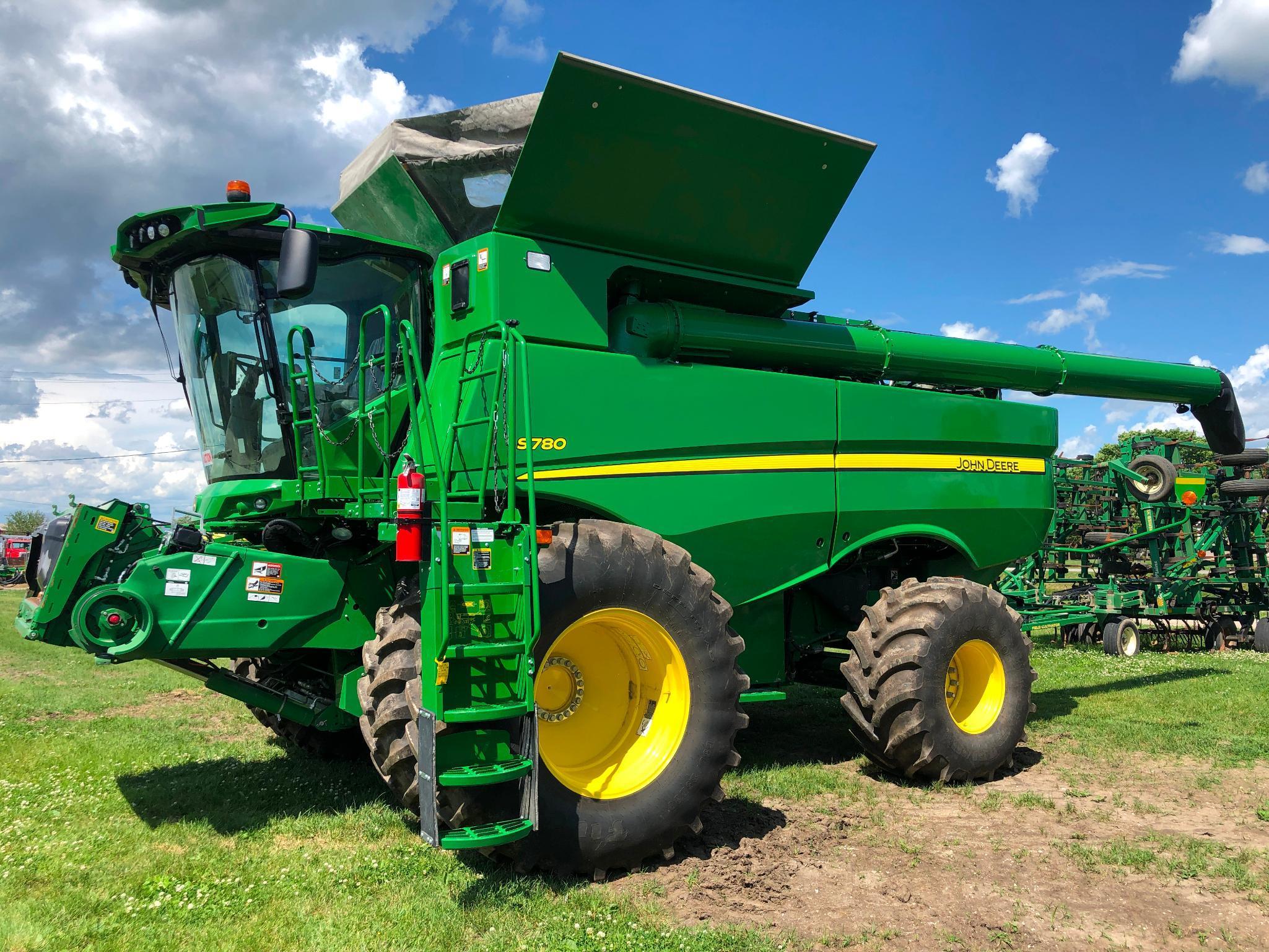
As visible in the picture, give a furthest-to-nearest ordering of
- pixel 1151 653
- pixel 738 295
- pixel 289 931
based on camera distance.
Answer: pixel 1151 653 < pixel 738 295 < pixel 289 931

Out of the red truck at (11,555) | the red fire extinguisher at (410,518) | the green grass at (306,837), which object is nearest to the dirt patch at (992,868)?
the green grass at (306,837)

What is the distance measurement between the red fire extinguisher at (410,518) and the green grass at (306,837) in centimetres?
150

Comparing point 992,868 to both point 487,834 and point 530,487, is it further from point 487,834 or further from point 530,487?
point 530,487

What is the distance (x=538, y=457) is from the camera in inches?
196

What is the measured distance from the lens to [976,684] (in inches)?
260

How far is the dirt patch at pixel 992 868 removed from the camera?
12.9 feet

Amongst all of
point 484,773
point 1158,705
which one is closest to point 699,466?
point 484,773

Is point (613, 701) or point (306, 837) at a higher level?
point (613, 701)

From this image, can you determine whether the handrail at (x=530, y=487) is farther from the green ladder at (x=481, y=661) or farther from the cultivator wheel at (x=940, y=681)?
the cultivator wheel at (x=940, y=681)

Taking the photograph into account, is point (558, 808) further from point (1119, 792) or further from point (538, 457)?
point (1119, 792)

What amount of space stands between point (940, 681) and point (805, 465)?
163 cm

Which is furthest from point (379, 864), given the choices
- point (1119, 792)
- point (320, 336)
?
point (1119, 792)

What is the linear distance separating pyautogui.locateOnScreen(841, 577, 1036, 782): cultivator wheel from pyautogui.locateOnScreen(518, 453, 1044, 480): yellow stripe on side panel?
2.87 feet

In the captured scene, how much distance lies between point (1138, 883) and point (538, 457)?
142 inches
